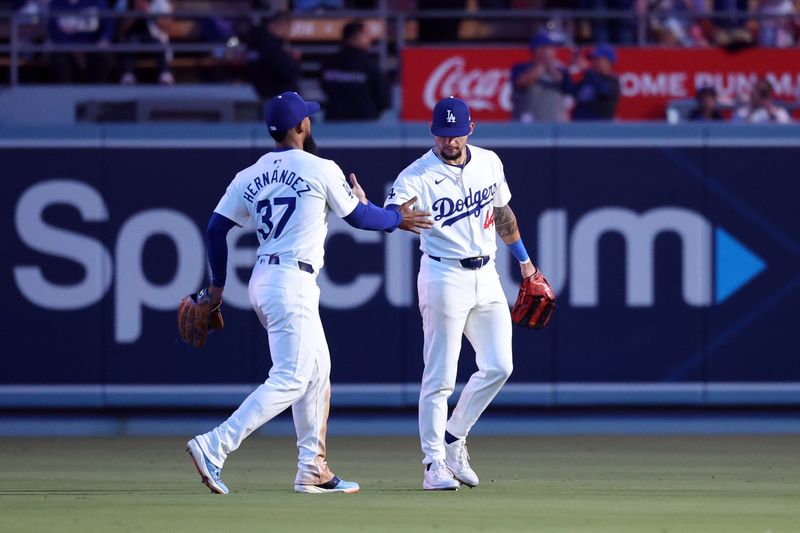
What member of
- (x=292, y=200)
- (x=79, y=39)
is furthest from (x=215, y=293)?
(x=79, y=39)

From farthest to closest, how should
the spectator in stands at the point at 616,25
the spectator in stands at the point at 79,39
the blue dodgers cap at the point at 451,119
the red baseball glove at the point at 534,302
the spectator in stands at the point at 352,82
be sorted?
1. the spectator in stands at the point at 79,39
2. the spectator in stands at the point at 616,25
3. the spectator in stands at the point at 352,82
4. the red baseball glove at the point at 534,302
5. the blue dodgers cap at the point at 451,119

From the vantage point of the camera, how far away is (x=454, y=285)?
897 centimetres

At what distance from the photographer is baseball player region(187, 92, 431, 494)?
828 centimetres

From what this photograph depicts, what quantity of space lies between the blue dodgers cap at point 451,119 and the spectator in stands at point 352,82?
5.60m

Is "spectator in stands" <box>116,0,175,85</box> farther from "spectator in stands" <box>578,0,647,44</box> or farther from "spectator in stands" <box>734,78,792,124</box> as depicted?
"spectator in stands" <box>734,78,792,124</box>

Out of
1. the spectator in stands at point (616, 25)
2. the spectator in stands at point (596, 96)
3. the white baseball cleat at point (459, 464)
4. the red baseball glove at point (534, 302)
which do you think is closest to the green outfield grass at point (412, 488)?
the white baseball cleat at point (459, 464)

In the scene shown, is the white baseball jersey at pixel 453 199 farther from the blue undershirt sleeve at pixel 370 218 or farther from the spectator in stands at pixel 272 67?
the spectator in stands at pixel 272 67

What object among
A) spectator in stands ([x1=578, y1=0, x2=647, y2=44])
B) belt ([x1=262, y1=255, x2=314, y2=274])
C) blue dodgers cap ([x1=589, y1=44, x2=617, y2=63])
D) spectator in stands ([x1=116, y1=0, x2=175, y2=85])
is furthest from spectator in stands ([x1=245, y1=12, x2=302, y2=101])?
belt ([x1=262, y1=255, x2=314, y2=274])

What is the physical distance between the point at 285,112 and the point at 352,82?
242 inches

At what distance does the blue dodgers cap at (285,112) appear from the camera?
8398 mm

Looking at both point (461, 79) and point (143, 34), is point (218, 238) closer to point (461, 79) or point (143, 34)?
point (461, 79)

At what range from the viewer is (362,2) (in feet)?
59.0

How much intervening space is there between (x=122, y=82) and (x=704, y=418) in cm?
770

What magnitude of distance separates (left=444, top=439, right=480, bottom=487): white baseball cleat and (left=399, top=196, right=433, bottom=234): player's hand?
138cm
